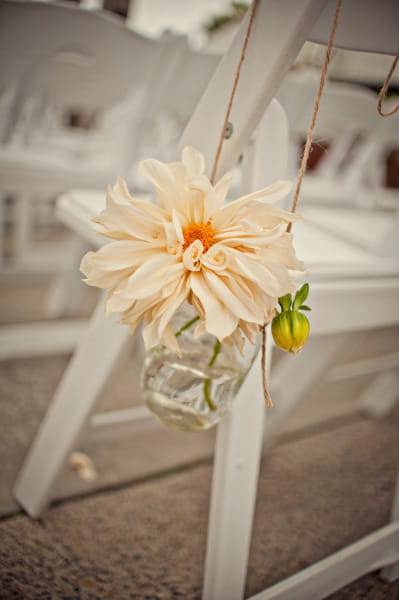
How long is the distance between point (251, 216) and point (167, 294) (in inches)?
4.2

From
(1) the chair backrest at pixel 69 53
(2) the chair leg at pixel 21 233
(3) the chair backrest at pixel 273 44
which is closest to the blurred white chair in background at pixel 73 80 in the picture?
(1) the chair backrest at pixel 69 53

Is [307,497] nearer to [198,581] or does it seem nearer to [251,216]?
[198,581]

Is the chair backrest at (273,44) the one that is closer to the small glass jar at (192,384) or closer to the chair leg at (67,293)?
the small glass jar at (192,384)

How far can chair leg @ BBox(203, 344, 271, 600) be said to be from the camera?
2.16 feet

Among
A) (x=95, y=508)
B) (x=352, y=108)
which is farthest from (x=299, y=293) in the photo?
(x=352, y=108)

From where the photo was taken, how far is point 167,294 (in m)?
0.41

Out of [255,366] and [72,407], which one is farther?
[72,407]

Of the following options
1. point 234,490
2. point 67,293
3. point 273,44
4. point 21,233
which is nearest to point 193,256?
point 273,44

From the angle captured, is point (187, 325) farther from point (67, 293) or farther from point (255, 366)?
point (67, 293)

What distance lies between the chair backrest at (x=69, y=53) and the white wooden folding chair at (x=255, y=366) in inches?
24.4

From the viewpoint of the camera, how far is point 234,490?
2.20 ft

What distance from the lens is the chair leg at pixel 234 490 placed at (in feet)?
2.16

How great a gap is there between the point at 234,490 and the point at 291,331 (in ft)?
1.04

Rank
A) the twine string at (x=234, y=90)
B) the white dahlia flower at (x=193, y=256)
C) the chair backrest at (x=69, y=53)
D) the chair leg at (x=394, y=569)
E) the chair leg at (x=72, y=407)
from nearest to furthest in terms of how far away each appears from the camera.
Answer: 1. the white dahlia flower at (x=193, y=256)
2. the twine string at (x=234, y=90)
3. the chair leg at (x=72, y=407)
4. the chair leg at (x=394, y=569)
5. the chair backrest at (x=69, y=53)
